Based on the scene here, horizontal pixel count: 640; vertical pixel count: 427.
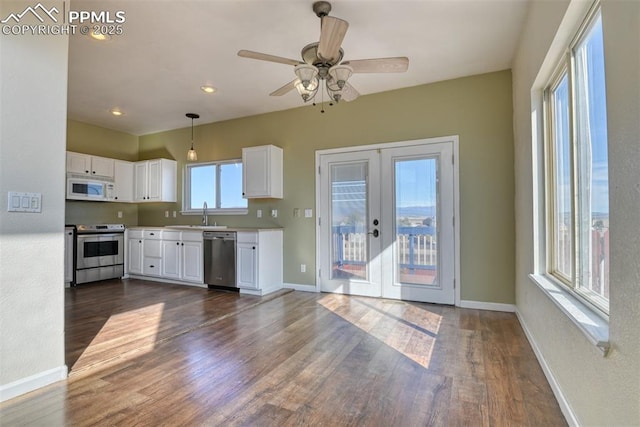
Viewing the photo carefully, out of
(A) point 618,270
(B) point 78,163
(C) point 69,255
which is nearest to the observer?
(A) point 618,270

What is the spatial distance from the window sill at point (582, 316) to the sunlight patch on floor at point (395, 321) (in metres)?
0.95

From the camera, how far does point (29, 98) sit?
1949mm

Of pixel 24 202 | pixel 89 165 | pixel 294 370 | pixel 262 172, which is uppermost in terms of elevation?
pixel 89 165

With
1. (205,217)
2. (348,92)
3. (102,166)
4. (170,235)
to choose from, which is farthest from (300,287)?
(102,166)

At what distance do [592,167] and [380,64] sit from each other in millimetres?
1562

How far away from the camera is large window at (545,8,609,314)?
1523 millimetres

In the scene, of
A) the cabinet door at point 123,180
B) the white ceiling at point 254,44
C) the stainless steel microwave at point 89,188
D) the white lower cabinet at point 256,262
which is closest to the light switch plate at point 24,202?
the white ceiling at point 254,44

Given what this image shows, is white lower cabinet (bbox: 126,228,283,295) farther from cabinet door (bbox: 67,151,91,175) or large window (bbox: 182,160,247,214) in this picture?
cabinet door (bbox: 67,151,91,175)

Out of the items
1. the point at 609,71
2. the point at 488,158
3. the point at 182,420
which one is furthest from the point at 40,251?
→ the point at 488,158

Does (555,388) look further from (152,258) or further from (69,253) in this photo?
(69,253)

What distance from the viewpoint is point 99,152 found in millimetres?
5770

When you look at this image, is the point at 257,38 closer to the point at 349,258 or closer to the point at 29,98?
the point at 29,98

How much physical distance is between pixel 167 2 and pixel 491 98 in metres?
3.33

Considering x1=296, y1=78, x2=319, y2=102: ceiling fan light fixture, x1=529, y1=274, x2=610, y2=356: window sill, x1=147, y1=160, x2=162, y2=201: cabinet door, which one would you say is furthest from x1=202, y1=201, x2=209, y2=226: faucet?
x1=529, y1=274, x2=610, y2=356: window sill
